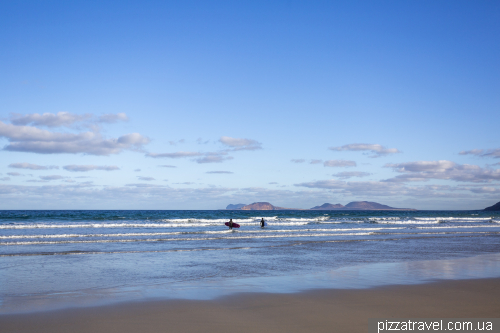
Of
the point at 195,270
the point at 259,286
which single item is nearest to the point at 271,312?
the point at 259,286

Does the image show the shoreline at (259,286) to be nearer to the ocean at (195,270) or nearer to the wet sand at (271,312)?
the ocean at (195,270)

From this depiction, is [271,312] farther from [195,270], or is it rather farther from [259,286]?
[195,270]

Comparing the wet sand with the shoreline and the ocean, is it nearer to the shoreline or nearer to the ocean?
the shoreline

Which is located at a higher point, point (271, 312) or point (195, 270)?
point (271, 312)

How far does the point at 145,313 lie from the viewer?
7.03 metres

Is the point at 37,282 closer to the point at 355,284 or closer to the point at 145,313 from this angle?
the point at 145,313

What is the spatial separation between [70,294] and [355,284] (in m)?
7.06

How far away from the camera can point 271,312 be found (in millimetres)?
7121

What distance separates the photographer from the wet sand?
6.25m

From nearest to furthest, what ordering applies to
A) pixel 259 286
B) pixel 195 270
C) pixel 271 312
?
pixel 271 312 < pixel 259 286 < pixel 195 270

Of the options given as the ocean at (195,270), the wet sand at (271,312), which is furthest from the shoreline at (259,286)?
the wet sand at (271,312)

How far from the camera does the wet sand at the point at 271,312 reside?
6.25 m

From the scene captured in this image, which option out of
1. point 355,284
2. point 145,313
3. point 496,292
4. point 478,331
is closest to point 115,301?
point 145,313

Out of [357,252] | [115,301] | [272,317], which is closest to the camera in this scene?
[272,317]
